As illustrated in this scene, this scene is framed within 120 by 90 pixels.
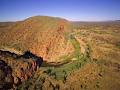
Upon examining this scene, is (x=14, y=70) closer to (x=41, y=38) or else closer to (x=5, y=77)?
(x=5, y=77)

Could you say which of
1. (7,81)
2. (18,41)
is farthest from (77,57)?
(7,81)

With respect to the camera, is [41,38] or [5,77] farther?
[41,38]

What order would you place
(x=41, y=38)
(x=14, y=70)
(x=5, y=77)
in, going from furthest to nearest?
(x=41, y=38)
(x=14, y=70)
(x=5, y=77)

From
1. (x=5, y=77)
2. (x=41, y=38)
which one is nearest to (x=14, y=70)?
(x=5, y=77)

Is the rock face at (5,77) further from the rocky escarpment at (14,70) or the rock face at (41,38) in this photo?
the rock face at (41,38)

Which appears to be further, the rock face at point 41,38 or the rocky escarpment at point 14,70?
the rock face at point 41,38

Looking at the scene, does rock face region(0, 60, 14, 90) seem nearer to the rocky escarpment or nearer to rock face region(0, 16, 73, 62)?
the rocky escarpment

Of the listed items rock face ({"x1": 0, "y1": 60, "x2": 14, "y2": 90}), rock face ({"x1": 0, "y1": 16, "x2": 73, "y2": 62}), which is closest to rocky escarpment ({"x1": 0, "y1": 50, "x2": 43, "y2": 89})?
rock face ({"x1": 0, "y1": 60, "x2": 14, "y2": 90})

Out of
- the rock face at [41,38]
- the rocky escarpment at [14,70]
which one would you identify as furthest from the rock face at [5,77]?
the rock face at [41,38]

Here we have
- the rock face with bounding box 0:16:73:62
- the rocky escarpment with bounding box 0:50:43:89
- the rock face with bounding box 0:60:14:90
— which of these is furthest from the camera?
the rock face with bounding box 0:16:73:62
